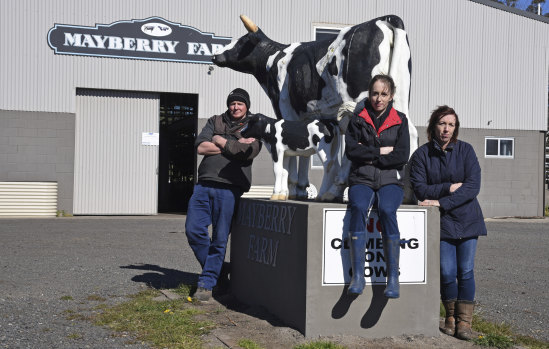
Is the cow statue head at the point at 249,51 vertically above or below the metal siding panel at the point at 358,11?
below

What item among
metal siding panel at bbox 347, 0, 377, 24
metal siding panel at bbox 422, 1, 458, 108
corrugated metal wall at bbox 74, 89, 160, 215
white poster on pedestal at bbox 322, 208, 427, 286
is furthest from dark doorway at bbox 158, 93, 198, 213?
white poster on pedestal at bbox 322, 208, 427, 286

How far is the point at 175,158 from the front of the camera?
25.4 m

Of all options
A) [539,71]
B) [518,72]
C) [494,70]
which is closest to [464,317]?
[494,70]

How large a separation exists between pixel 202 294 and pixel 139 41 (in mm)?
12714

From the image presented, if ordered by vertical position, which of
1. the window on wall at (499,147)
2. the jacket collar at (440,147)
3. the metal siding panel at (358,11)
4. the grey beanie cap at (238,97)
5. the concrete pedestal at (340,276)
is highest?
the metal siding panel at (358,11)

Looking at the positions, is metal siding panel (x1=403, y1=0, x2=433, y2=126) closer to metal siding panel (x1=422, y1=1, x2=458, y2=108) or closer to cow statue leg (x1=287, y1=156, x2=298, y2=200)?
metal siding panel (x1=422, y1=1, x2=458, y2=108)

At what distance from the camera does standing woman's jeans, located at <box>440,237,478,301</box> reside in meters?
4.93

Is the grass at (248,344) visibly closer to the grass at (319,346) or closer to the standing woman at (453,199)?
the grass at (319,346)

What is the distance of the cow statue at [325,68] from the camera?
5.66 meters

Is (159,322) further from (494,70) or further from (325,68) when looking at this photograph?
(494,70)

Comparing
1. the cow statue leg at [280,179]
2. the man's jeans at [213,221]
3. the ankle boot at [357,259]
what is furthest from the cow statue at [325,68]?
the ankle boot at [357,259]

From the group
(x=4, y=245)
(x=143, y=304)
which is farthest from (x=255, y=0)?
(x=143, y=304)

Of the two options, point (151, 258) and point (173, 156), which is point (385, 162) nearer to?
point (151, 258)

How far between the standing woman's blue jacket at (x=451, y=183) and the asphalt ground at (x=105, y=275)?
1145mm
